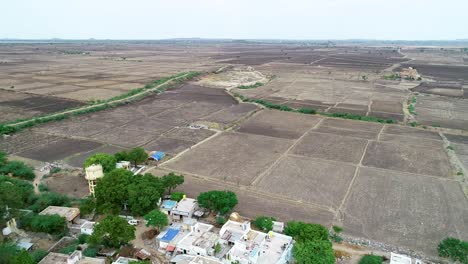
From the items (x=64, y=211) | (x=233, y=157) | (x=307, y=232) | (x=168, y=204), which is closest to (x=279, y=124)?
(x=233, y=157)

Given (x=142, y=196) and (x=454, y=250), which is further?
(x=142, y=196)

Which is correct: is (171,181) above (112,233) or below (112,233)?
above

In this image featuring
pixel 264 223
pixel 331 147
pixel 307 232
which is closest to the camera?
pixel 307 232

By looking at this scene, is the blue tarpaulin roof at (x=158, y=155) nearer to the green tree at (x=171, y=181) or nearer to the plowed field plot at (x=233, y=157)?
the plowed field plot at (x=233, y=157)

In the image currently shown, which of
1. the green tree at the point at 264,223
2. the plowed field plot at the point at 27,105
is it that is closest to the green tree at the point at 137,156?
the green tree at the point at 264,223

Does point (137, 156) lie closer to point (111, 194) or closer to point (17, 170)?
point (111, 194)

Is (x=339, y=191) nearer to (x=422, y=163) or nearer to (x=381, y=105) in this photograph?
(x=422, y=163)
